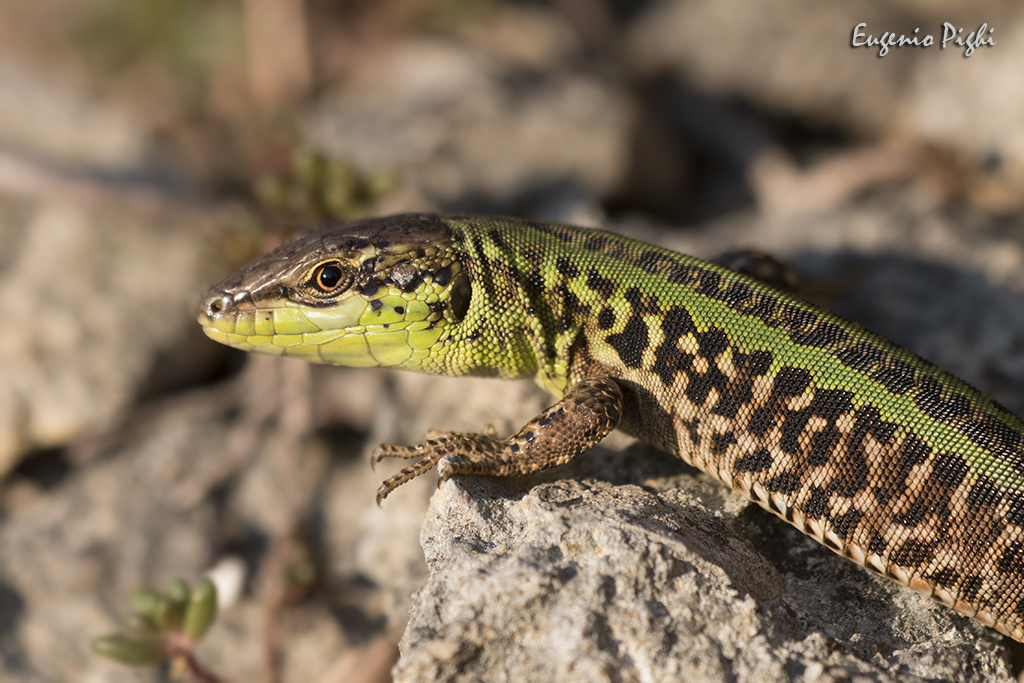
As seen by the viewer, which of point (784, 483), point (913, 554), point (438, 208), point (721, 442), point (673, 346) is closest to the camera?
point (913, 554)

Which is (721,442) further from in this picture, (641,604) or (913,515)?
(641,604)

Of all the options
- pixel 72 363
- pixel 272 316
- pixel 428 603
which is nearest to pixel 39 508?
pixel 72 363

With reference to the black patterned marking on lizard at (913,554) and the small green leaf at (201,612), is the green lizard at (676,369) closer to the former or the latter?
the black patterned marking on lizard at (913,554)

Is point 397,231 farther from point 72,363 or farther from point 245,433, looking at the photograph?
point 72,363

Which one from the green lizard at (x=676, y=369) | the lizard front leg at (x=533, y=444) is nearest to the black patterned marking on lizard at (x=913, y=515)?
the green lizard at (x=676, y=369)

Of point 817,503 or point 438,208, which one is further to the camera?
point 438,208

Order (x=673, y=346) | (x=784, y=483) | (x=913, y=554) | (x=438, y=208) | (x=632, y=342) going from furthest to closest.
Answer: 1. (x=438, y=208)
2. (x=632, y=342)
3. (x=673, y=346)
4. (x=784, y=483)
5. (x=913, y=554)

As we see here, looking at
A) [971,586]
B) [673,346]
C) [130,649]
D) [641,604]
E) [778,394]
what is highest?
[673,346]

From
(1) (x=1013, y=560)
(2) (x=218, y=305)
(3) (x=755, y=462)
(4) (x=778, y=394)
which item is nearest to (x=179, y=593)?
(2) (x=218, y=305)
